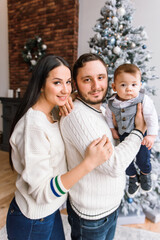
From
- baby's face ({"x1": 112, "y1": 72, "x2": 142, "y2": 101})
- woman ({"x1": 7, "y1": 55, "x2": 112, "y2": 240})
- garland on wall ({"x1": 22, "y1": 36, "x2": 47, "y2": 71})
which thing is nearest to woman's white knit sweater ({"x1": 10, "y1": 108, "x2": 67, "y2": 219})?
woman ({"x1": 7, "y1": 55, "x2": 112, "y2": 240})

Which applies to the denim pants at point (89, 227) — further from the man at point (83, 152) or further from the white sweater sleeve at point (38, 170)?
the white sweater sleeve at point (38, 170)

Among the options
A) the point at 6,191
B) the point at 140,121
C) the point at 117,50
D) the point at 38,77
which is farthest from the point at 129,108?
the point at 6,191

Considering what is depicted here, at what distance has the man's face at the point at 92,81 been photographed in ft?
3.30

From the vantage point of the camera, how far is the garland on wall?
155 inches

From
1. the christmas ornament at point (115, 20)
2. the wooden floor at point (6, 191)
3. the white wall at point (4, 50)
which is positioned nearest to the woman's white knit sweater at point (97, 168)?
the wooden floor at point (6, 191)

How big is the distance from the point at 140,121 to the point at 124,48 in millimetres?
1412

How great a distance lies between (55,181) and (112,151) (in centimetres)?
30

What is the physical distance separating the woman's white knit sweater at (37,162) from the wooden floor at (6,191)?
1.47 metres

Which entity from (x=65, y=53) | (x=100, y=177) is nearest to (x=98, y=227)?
(x=100, y=177)

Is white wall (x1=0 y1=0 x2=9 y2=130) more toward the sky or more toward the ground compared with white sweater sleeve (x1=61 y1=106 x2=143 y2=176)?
more toward the sky

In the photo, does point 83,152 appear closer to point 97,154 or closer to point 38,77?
point 97,154

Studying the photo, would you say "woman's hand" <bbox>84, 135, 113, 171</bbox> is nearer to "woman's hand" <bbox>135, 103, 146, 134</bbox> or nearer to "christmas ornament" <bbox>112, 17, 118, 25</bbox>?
"woman's hand" <bbox>135, 103, 146, 134</bbox>

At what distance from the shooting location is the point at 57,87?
955 mm

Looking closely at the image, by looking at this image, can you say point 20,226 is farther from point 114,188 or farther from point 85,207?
point 114,188
